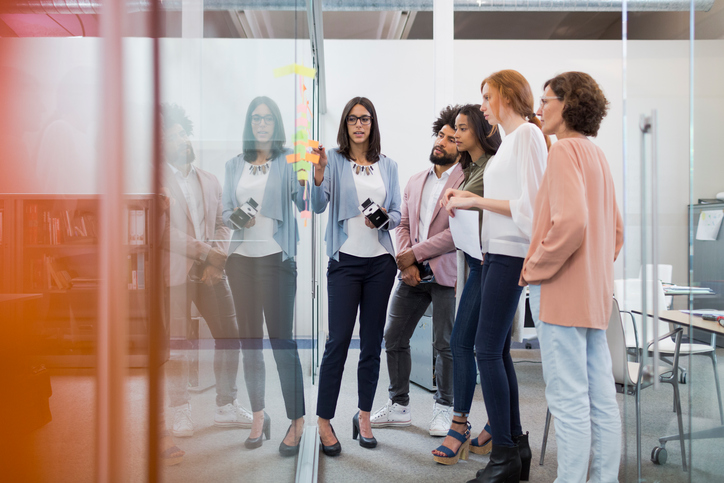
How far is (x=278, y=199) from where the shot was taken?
43.6 inches

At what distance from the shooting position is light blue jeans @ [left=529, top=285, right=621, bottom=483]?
1.38 meters

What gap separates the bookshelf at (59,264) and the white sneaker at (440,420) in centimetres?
215

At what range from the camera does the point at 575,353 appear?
1.38 m

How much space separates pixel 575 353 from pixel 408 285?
1.11 m

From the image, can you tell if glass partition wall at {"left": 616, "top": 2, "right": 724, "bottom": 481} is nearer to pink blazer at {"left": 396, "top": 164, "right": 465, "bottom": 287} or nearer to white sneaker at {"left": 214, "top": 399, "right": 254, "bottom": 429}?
pink blazer at {"left": 396, "top": 164, "right": 465, "bottom": 287}

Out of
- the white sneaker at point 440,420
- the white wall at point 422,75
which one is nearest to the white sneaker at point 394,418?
the white sneaker at point 440,420

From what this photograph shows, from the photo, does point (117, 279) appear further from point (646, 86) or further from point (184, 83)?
point (646, 86)

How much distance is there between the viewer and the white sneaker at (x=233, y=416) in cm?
57

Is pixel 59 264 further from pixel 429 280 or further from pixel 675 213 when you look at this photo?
pixel 429 280

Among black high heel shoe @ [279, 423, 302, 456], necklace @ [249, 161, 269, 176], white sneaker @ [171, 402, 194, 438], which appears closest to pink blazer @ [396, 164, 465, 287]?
black high heel shoe @ [279, 423, 302, 456]

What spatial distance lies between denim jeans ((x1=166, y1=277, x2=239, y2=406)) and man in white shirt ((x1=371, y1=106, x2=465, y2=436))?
66.5 inches

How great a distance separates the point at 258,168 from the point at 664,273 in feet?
3.59

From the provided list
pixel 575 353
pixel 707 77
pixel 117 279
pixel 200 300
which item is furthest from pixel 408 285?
pixel 117 279

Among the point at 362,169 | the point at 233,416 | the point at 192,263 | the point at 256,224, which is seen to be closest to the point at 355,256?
the point at 362,169
